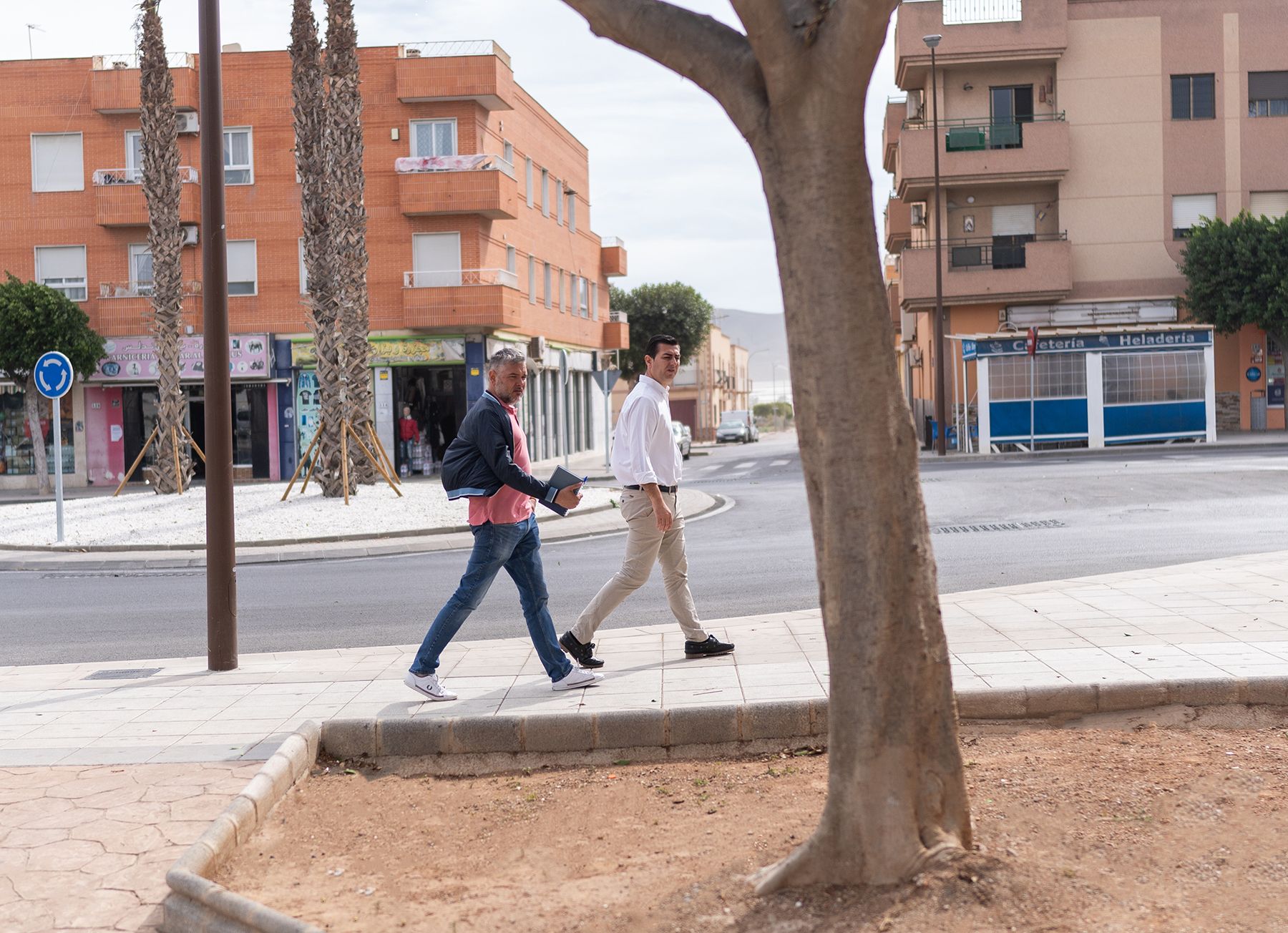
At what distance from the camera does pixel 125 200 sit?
35.2 metres

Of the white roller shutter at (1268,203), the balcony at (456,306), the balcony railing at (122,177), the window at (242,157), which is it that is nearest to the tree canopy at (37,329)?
the balcony railing at (122,177)

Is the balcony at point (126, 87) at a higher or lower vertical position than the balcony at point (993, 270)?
higher

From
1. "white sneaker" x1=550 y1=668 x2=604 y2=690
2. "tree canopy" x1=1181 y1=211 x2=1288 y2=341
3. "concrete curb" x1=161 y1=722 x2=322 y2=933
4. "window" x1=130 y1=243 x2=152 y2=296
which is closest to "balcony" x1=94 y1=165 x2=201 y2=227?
"window" x1=130 y1=243 x2=152 y2=296

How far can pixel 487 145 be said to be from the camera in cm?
3694

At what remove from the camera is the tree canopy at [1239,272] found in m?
36.7

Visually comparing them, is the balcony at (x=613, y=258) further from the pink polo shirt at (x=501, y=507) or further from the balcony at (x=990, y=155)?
the pink polo shirt at (x=501, y=507)

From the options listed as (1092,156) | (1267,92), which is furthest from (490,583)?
(1267,92)

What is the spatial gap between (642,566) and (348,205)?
1771 centimetres

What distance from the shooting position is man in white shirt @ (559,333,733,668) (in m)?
7.32

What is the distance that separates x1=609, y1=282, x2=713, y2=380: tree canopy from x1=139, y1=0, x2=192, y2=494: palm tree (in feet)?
150

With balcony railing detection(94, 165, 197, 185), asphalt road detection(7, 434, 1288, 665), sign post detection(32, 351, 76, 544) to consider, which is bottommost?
asphalt road detection(7, 434, 1288, 665)

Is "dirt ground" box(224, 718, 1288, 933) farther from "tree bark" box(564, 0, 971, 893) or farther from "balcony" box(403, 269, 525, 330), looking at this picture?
"balcony" box(403, 269, 525, 330)

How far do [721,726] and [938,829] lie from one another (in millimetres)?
2037

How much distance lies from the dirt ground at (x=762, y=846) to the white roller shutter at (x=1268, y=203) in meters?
39.0
